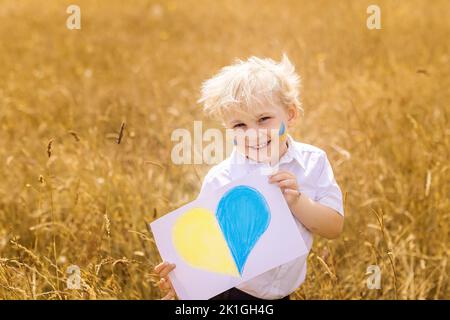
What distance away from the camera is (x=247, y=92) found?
1534 millimetres

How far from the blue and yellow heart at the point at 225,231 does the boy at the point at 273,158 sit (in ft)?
0.23

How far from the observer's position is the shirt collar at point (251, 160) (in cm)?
164

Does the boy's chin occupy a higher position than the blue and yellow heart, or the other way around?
the boy's chin

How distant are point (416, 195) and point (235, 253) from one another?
1262mm

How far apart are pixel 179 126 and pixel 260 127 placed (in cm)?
192

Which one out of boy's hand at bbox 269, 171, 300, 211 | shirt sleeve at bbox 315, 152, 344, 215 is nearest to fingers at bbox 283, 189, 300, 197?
boy's hand at bbox 269, 171, 300, 211

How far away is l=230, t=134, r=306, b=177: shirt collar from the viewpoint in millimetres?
1643

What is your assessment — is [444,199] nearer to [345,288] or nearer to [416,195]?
[416,195]

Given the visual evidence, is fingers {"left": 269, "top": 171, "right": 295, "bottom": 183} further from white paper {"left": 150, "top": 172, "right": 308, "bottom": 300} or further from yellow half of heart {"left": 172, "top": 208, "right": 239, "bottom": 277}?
yellow half of heart {"left": 172, "top": 208, "right": 239, "bottom": 277}

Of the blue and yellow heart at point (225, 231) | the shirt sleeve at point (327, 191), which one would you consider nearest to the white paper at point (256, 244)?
the blue and yellow heart at point (225, 231)

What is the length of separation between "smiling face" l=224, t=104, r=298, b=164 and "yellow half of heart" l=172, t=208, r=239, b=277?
199 mm

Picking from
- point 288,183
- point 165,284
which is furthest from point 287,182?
point 165,284

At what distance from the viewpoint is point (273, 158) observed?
1637 millimetres
